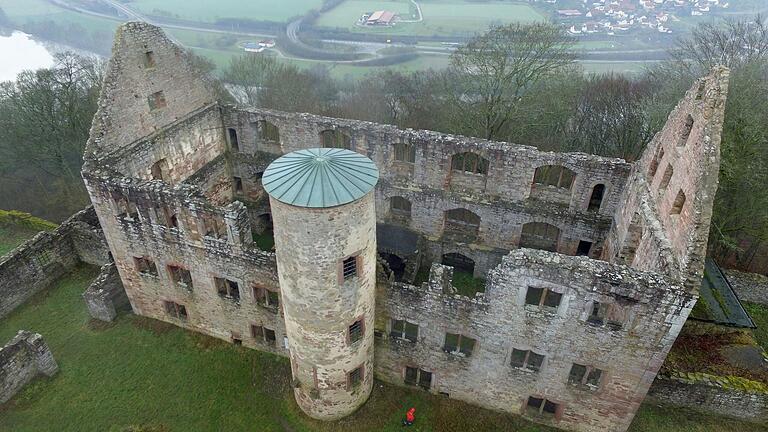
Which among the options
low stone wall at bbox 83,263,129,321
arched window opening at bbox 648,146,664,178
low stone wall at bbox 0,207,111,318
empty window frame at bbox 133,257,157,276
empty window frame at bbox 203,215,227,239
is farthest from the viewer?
low stone wall at bbox 0,207,111,318

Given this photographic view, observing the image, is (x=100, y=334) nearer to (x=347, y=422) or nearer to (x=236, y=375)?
(x=236, y=375)

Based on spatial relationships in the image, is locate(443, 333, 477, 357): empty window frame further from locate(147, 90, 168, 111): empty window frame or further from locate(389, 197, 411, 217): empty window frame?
locate(147, 90, 168, 111): empty window frame

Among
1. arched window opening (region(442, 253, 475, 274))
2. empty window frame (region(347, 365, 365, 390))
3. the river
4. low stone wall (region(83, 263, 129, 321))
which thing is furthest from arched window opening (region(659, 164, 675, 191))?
the river

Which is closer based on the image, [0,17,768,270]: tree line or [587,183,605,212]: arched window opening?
[587,183,605,212]: arched window opening

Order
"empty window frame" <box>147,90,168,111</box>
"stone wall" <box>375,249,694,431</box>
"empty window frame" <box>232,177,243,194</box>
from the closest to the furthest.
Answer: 1. "stone wall" <box>375,249,694,431</box>
2. "empty window frame" <box>147,90,168,111</box>
3. "empty window frame" <box>232,177,243,194</box>

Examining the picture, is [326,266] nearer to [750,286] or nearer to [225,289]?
[225,289]

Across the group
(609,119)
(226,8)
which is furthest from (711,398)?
(226,8)

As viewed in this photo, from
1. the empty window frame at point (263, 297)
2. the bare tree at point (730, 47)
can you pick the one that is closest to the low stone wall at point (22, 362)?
the empty window frame at point (263, 297)
